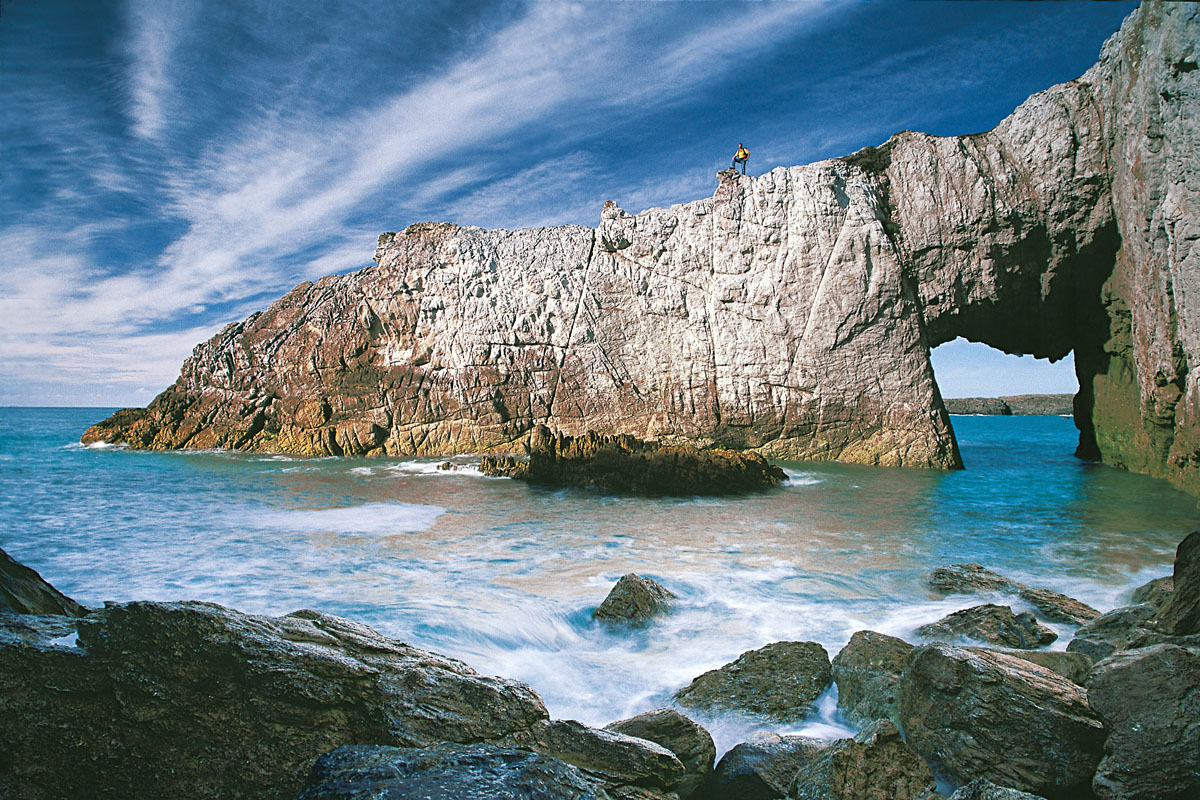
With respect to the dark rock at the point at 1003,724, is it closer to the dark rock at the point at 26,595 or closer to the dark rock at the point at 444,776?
the dark rock at the point at 444,776

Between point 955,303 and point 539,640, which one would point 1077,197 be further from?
point 539,640

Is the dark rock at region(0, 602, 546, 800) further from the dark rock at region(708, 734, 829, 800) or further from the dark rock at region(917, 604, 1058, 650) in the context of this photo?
the dark rock at region(917, 604, 1058, 650)

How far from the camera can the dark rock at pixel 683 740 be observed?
301 cm

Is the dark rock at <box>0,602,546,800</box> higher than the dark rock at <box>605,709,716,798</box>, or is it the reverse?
the dark rock at <box>0,602,546,800</box>

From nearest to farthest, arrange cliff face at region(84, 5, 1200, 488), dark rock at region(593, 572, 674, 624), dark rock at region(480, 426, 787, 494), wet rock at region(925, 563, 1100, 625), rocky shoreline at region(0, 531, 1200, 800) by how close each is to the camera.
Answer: rocky shoreline at region(0, 531, 1200, 800)
wet rock at region(925, 563, 1100, 625)
dark rock at region(593, 572, 674, 624)
cliff face at region(84, 5, 1200, 488)
dark rock at region(480, 426, 787, 494)

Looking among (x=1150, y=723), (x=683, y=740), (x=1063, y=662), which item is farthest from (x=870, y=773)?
(x=1063, y=662)

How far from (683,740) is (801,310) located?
19471mm

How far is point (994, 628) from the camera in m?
5.12

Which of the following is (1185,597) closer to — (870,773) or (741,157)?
(870,773)

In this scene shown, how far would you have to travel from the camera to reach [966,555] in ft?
28.3

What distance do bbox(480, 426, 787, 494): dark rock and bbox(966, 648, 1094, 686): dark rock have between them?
11057 mm

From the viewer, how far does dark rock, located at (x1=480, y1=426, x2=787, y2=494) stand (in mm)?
15461

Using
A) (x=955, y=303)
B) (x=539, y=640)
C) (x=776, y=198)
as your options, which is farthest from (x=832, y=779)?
(x=776, y=198)

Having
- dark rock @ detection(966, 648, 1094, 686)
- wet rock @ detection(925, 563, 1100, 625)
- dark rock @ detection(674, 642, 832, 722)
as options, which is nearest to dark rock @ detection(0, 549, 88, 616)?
dark rock @ detection(674, 642, 832, 722)
